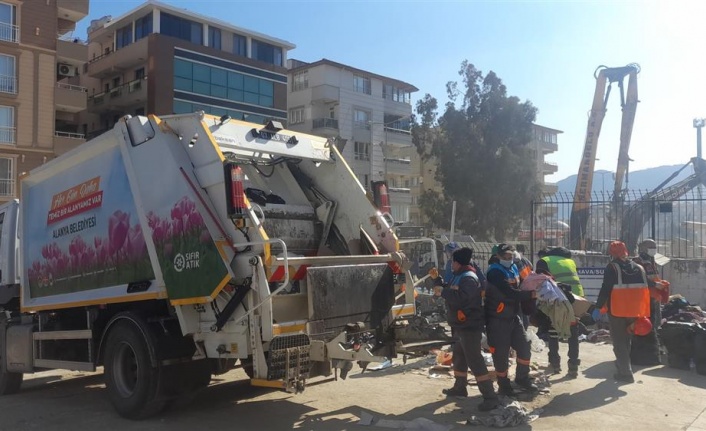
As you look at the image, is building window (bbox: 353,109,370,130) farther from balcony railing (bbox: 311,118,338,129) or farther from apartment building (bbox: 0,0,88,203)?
apartment building (bbox: 0,0,88,203)

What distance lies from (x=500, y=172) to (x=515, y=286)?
28183 millimetres

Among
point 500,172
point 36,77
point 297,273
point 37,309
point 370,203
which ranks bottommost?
point 37,309

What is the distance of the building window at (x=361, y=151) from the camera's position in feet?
154

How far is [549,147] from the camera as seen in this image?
68.7 m

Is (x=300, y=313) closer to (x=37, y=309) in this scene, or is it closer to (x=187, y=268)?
(x=187, y=268)

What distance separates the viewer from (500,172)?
3378cm

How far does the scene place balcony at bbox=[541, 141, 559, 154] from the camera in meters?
67.6

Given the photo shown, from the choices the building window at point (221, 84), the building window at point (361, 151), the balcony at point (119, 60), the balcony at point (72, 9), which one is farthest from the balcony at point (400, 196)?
the balcony at point (72, 9)

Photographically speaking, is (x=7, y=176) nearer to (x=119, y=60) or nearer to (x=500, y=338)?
(x=119, y=60)

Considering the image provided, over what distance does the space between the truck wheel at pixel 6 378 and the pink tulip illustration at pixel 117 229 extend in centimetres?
Answer: 278

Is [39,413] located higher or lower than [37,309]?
lower

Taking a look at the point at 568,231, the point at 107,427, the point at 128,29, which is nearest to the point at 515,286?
the point at 107,427

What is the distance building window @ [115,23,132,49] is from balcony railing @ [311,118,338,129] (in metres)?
14.0

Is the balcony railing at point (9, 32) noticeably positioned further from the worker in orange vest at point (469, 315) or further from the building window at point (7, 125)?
the worker in orange vest at point (469, 315)
